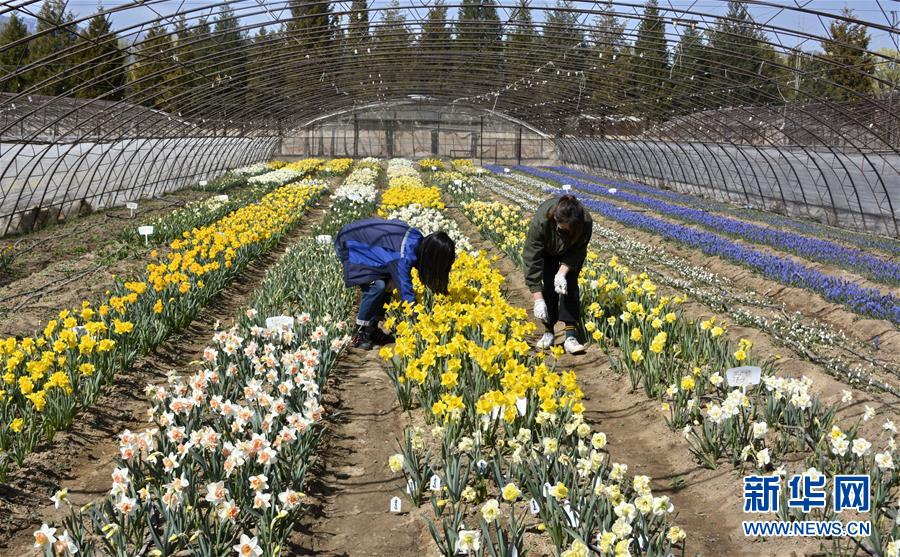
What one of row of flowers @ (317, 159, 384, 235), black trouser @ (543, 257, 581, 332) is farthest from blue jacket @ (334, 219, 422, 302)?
row of flowers @ (317, 159, 384, 235)

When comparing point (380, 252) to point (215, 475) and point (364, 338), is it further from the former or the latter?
point (215, 475)

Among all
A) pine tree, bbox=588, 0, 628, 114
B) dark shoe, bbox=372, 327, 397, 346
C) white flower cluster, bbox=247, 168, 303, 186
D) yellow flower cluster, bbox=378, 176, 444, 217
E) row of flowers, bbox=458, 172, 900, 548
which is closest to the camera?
row of flowers, bbox=458, 172, 900, 548

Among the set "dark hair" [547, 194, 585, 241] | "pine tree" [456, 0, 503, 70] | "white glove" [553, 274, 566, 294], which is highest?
"pine tree" [456, 0, 503, 70]

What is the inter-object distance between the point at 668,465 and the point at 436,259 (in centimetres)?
267

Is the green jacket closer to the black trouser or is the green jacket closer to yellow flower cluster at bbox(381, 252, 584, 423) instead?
the black trouser

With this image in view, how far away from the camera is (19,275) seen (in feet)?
35.0

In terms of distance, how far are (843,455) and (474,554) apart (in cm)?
197

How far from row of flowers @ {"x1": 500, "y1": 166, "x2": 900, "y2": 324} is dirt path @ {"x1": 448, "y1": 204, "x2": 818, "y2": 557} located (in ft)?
11.2

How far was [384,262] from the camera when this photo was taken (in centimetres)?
712

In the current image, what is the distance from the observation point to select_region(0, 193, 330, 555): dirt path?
416 centimetres

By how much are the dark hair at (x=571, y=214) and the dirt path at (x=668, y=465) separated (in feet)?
4.06

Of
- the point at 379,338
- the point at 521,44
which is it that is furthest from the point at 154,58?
the point at 379,338

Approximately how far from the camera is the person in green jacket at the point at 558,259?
661 cm

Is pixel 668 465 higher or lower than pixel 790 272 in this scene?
lower
